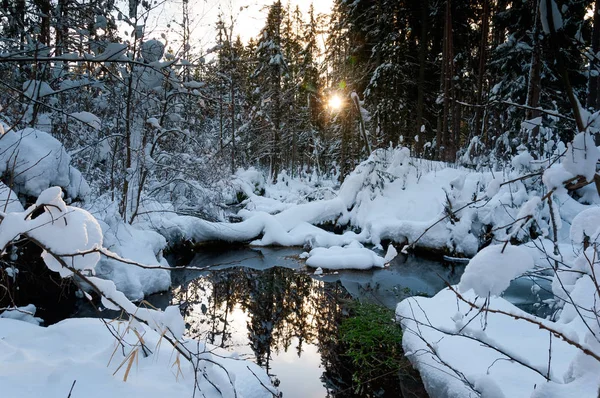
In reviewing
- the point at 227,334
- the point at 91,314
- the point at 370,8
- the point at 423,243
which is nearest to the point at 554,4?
the point at 227,334

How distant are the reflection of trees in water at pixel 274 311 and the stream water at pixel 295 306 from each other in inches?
0.5

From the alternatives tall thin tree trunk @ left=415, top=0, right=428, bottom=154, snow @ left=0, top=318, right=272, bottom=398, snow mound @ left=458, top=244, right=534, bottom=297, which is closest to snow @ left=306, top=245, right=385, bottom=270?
snow @ left=0, top=318, right=272, bottom=398

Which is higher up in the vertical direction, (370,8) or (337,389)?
(370,8)

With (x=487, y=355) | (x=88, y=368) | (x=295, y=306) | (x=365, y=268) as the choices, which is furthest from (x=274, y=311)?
(x=88, y=368)

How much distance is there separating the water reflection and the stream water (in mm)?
13

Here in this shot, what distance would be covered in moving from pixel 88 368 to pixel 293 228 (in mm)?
9246

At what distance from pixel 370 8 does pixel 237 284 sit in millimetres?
14292

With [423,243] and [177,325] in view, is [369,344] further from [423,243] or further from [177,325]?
[423,243]

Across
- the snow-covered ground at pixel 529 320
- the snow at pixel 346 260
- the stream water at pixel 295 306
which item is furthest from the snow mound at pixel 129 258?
the snow-covered ground at pixel 529 320

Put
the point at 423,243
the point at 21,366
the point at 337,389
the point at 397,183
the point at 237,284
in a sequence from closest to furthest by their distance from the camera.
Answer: the point at 21,366 → the point at 337,389 → the point at 237,284 → the point at 423,243 → the point at 397,183

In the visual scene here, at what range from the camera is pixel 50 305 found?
5.68 m

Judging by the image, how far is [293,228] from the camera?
11.7 meters

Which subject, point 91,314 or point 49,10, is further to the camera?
point 91,314

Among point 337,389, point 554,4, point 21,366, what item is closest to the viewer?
point 554,4
